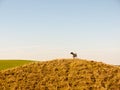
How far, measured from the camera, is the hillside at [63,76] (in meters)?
11.8

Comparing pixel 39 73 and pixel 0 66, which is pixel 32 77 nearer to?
pixel 39 73

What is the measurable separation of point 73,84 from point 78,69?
2.78 feet

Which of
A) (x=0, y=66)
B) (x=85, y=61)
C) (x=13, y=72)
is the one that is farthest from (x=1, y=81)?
(x=0, y=66)

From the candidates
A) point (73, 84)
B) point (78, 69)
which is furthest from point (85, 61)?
point (73, 84)

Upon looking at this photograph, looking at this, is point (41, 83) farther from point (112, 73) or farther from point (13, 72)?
point (112, 73)

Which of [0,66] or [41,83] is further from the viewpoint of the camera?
[0,66]

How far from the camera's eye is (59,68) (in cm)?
1255

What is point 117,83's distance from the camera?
11938mm

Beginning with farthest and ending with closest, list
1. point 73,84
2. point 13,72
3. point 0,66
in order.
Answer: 1. point 0,66
2. point 13,72
3. point 73,84

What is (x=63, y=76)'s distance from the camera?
12195 millimetres

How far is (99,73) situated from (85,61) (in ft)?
3.37

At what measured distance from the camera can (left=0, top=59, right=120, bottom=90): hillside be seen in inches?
466

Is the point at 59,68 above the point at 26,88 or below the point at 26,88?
above

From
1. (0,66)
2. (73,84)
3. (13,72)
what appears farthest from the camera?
(0,66)
